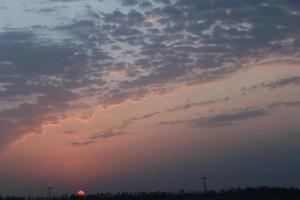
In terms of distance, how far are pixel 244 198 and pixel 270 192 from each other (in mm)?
7892

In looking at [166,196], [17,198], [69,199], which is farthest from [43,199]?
[166,196]

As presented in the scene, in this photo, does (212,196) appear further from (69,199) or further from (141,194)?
(69,199)

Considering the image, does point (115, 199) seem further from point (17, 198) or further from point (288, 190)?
point (288, 190)

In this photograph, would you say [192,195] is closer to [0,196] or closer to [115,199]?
[115,199]

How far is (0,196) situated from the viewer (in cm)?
11088

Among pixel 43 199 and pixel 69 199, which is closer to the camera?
pixel 69 199

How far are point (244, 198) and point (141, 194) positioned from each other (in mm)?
16654

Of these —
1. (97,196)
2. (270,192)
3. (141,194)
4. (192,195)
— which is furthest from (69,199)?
(270,192)

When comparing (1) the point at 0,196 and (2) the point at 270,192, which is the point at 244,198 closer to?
(2) the point at 270,192

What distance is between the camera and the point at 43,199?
389 ft

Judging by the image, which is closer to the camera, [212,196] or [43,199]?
[212,196]

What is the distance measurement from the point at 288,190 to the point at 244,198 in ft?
37.3

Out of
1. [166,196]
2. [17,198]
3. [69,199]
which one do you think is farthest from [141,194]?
[17,198]

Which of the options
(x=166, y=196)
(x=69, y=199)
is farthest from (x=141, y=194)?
(x=69, y=199)
